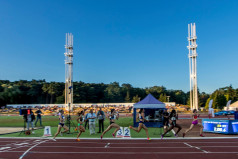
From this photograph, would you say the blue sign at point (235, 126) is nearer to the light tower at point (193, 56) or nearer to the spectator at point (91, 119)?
the spectator at point (91, 119)

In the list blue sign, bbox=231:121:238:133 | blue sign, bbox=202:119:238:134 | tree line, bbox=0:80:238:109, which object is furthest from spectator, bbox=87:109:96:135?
tree line, bbox=0:80:238:109

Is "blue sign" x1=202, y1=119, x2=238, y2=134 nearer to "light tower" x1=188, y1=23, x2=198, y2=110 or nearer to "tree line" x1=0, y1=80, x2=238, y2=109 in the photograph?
"light tower" x1=188, y1=23, x2=198, y2=110

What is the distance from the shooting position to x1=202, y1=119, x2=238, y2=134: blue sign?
14984 millimetres

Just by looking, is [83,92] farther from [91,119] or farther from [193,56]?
[91,119]

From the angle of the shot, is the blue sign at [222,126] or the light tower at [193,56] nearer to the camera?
the blue sign at [222,126]

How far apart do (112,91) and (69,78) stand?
35643 mm

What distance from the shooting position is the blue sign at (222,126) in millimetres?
14984

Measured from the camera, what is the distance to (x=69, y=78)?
7125 centimetres

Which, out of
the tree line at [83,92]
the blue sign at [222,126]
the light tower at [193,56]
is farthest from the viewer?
the tree line at [83,92]

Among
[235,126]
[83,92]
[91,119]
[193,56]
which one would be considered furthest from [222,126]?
[83,92]

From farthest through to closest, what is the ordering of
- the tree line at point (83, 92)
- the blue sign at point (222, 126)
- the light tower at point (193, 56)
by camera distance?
the tree line at point (83, 92) < the light tower at point (193, 56) < the blue sign at point (222, 126)

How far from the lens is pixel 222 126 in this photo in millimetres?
15367

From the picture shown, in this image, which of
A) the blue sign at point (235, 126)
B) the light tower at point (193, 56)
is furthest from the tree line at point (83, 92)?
the blue sign at point (235, 126)

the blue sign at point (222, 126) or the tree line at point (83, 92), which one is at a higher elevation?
the tree line at point (83, 92)
